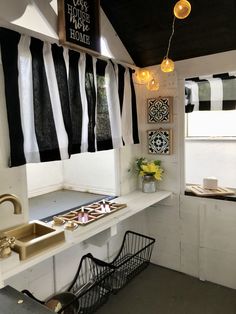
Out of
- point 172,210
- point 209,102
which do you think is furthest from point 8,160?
point 209,102

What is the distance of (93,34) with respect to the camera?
191 cm

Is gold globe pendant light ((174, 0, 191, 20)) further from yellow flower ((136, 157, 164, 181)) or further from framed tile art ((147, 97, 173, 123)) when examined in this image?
yellow flower ((136, 157, 164, 181))

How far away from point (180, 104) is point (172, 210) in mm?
1014

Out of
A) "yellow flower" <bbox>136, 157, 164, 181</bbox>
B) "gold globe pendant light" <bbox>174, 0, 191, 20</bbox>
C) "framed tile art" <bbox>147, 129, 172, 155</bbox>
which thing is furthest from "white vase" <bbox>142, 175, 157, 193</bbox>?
"gold globe pendant light" <bbox>174, 0, 191, 20</bbox>

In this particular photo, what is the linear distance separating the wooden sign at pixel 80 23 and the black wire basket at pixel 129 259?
170 cm

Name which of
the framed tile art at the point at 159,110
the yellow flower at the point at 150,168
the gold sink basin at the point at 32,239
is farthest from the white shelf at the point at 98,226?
the framed tile art at the point at 159,110

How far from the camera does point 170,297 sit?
2.15m

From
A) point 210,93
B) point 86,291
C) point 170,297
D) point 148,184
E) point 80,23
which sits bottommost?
point 170,297

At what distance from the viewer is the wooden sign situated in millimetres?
1681

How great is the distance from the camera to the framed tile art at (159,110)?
237 centimetres

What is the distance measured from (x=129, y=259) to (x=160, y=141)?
110 centimetres

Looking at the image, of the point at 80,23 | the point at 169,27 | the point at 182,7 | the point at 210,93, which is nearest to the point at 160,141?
the point at 210,93

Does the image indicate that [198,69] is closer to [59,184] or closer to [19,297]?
[59,184]

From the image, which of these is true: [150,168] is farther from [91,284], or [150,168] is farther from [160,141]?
[91,284]
